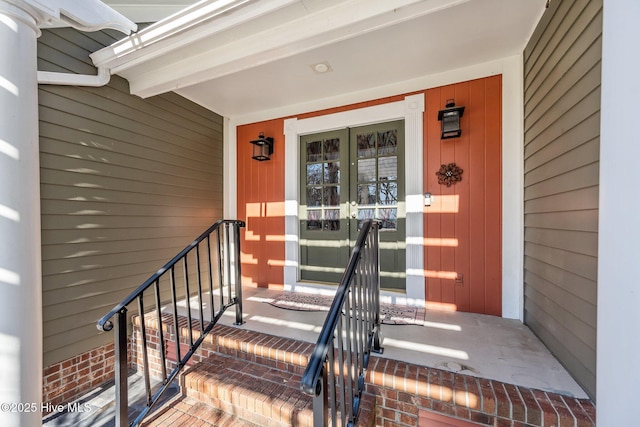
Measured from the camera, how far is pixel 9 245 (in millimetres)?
1316

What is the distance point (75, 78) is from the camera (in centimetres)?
221

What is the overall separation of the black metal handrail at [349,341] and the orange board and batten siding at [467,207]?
121 centimetres

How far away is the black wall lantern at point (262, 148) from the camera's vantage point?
11.4 ft

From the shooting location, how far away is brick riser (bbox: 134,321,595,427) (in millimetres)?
1314

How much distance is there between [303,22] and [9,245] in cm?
218

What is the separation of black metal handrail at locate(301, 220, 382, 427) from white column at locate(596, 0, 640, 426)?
40.2 inches

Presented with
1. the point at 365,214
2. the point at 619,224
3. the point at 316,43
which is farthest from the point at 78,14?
the point at 619,224

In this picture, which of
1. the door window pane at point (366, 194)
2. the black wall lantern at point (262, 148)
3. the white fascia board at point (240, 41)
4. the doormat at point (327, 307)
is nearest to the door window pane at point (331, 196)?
A: the door window pane at point (366, 194)

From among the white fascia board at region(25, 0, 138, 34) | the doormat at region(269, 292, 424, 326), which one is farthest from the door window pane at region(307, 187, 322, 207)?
the white fascia board at region(25, 0, 138, 34)

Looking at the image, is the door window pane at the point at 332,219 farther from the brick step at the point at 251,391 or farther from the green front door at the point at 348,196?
the brick step at the point at 251,391

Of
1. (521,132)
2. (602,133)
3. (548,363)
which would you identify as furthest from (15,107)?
(521,132)

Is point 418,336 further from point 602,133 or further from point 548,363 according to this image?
A: point 602,133

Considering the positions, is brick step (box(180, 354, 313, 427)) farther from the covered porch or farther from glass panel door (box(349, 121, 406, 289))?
glass panel door (box(349, 121, 406, 289))

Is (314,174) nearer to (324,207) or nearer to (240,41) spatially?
(324,207)
